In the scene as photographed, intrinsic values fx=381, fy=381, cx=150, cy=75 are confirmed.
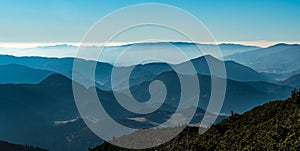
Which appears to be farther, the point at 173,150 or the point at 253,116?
the point at 253,116

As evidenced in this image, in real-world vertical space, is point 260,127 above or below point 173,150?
above

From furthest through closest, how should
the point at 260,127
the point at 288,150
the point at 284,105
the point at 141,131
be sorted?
the point at 141,131, the point at 284,105, the point at 260,127, the point at 288,150

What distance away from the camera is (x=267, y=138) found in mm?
74000

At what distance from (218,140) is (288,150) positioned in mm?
30637

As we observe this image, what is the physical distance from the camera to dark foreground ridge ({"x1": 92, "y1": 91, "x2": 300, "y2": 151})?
70062 mm

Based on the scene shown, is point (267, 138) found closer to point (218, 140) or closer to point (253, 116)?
point (218, 140)

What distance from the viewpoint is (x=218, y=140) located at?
298 ft

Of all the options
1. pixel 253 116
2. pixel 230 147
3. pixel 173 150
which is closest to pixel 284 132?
pixel 230 147

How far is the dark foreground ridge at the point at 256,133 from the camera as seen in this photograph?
70.1 m

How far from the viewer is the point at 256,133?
Result: 8306 cm

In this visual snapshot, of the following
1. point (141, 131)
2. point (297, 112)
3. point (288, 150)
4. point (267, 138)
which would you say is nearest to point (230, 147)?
point (267, 138)

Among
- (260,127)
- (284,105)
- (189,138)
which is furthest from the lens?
(284,105)

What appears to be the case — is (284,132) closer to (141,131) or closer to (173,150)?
(173,150)

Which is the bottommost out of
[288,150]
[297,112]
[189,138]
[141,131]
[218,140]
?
[141,131]
